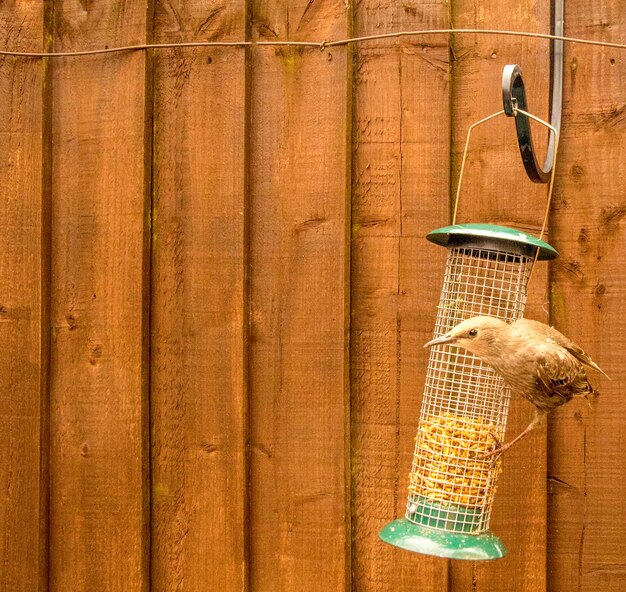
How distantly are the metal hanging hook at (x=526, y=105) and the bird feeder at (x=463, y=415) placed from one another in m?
0.03

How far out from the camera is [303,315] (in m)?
2.75

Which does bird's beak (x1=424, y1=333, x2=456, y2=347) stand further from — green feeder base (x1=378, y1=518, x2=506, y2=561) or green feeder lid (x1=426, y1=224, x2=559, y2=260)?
green feeder base (x1=378, y1=518, x2=506, y2=561)

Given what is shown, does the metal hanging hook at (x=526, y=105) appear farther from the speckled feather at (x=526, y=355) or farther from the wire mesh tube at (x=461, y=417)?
the speckled feather at (x=526, y=355)

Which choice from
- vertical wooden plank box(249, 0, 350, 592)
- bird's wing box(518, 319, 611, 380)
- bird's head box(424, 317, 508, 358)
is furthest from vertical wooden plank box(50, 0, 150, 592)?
bird's wing box(518, 319, 611, 380)

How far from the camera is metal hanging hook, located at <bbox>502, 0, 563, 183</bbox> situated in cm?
204

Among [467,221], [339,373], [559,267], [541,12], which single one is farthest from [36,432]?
[541,12]

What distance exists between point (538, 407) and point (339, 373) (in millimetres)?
611

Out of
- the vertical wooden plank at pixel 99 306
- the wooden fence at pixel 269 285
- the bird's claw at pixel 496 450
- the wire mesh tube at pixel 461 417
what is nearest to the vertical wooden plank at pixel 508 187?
the wooden fence at pixel 269 285

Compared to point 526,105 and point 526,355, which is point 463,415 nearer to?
point 526,355

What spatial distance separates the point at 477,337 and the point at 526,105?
0.62 metres

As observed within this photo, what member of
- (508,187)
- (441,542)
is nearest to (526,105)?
(508,187)

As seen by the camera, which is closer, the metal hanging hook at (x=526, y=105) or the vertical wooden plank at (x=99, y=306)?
the metal hanging hook at (x=526, y=105)

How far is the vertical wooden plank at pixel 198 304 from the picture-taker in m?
2.78

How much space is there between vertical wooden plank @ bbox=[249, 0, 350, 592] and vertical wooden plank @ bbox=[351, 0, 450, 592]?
61 millimetres
